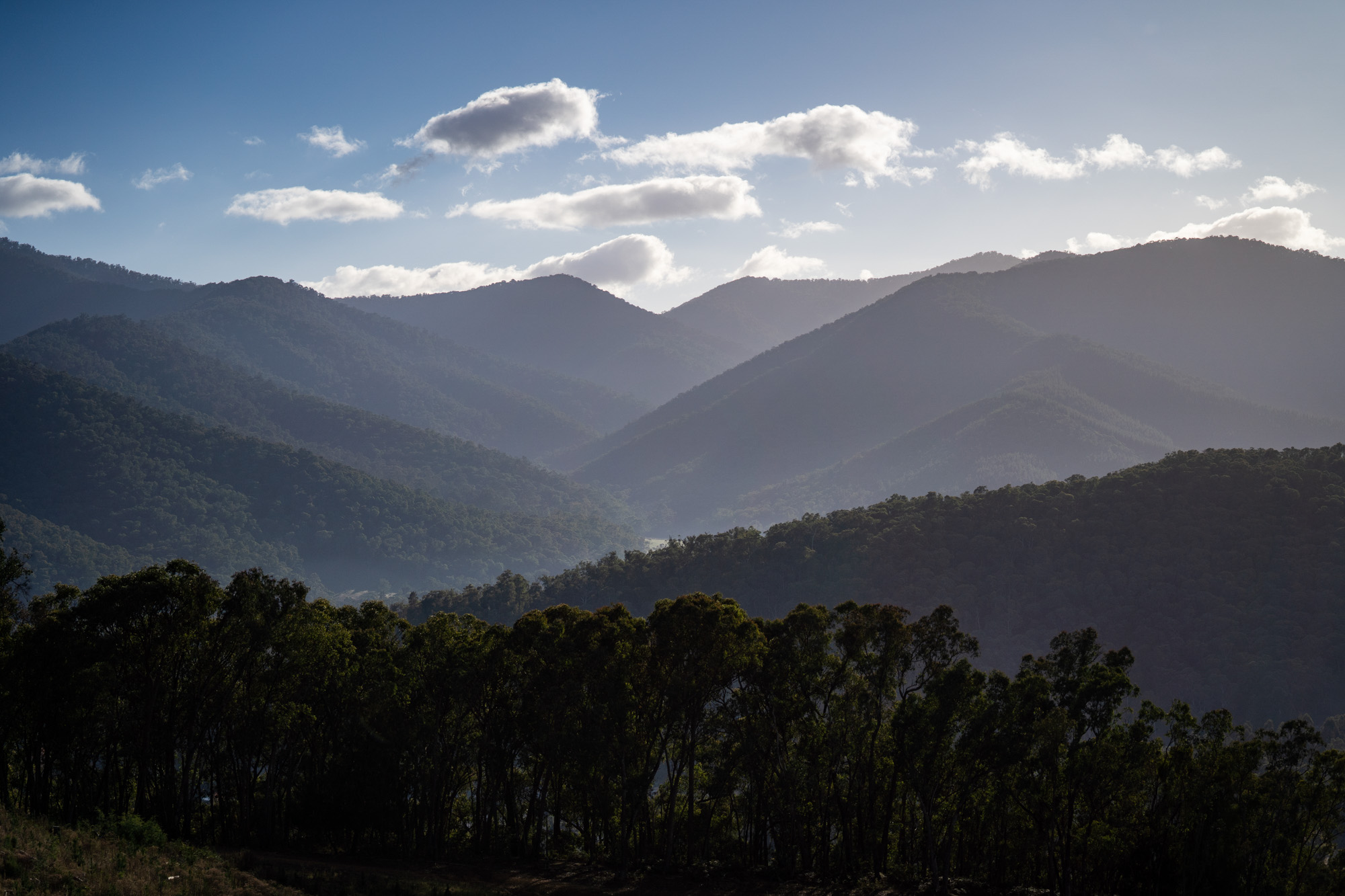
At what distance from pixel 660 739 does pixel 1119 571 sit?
11058cm

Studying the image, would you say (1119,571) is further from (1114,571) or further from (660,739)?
(660,739)

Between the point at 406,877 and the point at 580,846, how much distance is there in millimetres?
13821

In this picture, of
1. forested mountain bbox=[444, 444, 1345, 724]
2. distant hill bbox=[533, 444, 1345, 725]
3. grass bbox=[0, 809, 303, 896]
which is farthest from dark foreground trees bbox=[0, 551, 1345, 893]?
distant hill bbox=[533, 444, 1345, 725]

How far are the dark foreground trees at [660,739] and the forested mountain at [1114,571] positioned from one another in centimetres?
7509

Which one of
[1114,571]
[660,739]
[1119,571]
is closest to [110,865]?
[660,739]

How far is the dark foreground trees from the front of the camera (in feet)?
107

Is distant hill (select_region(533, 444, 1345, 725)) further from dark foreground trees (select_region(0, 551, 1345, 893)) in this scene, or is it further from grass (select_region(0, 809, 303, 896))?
grass (select_region(0, 809, 303, 896))

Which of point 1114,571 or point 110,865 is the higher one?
point 1114,571

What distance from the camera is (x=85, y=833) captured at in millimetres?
24875

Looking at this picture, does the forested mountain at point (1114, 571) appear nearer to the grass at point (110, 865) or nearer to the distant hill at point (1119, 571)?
the distant hill at point (1119, 571)

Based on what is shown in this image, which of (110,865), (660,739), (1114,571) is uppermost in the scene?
(1114,571)

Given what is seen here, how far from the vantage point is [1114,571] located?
12900 centimetres

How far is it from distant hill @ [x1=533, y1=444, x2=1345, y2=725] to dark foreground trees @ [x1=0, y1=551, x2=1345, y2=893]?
8816cm

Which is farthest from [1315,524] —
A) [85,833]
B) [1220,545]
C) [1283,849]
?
[85,833]
